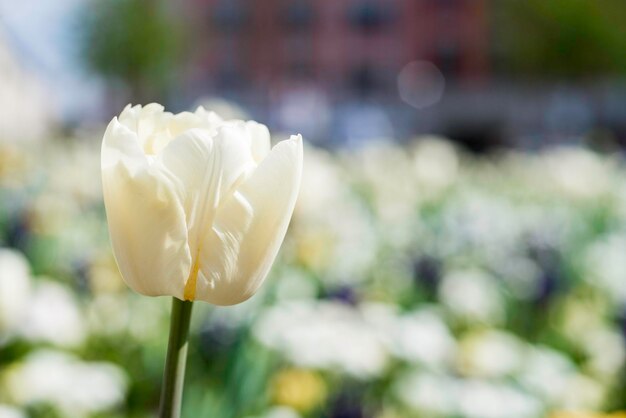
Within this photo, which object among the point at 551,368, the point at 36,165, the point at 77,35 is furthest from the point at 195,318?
the point at 77,35

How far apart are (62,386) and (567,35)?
798 inches

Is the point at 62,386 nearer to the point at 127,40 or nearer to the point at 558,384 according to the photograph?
the point at 558,384

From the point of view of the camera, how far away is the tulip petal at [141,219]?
45cm

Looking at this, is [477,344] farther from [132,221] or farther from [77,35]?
[77,35]

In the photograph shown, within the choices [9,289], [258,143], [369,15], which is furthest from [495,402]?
[369,15]

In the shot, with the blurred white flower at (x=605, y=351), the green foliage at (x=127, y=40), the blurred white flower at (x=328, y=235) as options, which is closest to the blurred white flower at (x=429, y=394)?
the blurred white flower at (x=605, y=351)

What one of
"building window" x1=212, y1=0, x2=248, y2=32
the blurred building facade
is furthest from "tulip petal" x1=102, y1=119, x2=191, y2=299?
"building window" x1=212, y1=0, x2=248, y2=32

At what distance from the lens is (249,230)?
0.48 meters

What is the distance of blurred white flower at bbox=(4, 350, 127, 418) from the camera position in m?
1.23

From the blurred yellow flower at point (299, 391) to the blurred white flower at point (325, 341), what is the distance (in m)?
0.06

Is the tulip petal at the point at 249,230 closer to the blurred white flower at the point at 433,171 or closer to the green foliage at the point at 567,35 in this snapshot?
the blurred white flower at the point at 433,171

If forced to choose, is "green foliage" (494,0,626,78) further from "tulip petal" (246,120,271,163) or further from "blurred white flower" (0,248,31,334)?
"tulip petal" (246,120,271,163)

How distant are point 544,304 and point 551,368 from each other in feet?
2.61

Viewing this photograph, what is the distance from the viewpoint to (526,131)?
30.8 m
